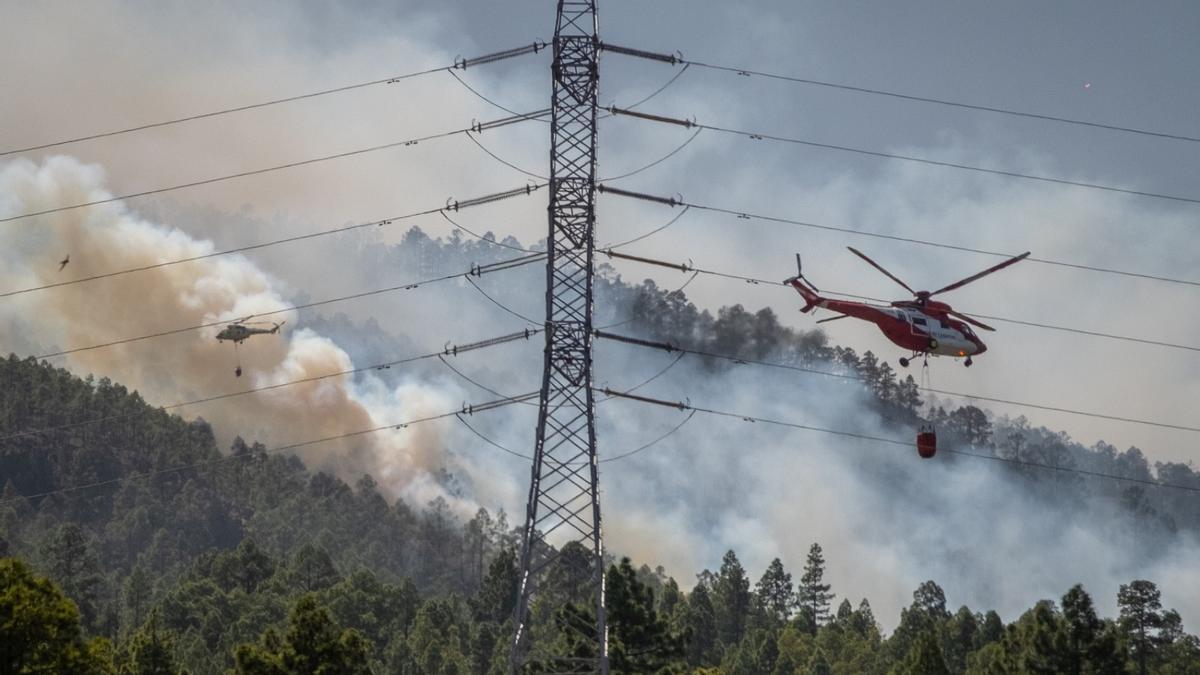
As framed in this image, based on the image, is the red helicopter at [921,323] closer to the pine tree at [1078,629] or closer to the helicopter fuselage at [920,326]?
the helicopter fuselage at [920,326]

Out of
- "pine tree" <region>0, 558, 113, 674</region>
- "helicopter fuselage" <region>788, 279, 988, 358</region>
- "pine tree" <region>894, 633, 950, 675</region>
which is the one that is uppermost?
"helicopter fuselage" <region>788, 279, 988, 358</region>

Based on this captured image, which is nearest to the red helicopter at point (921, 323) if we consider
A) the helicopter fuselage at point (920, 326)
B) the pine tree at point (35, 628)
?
the helicopter fuselage at point (920, 326)

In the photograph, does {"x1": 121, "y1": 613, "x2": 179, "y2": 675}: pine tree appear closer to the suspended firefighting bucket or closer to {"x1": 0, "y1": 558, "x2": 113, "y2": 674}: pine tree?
{"x1": 0, "y1": 558, "x2": 113, "y2": 674}: pine tree

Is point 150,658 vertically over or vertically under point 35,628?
over

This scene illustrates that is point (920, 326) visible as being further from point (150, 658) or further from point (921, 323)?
point (150, 658)

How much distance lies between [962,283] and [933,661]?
5768cm

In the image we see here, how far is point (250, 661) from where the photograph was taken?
326 ft

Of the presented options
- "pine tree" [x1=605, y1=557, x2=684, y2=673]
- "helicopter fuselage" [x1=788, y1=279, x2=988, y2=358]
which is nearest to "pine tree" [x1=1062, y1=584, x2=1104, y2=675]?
"pine tree" [x1=605, y1=557, x2=684, y2=673]

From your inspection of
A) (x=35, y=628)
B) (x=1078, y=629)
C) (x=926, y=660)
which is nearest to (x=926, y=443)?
(x=35, y=628)

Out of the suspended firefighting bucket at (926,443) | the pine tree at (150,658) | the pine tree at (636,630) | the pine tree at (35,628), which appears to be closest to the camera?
the pine tree at (35,628)

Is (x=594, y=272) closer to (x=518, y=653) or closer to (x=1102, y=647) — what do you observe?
(x=518, y=653)

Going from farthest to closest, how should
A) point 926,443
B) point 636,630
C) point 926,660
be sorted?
point 926,660 → point 636,630 → point 926,443

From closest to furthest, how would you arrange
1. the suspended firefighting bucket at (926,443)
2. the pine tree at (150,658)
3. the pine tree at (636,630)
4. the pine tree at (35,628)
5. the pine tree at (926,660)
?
the pine tree at (35,628), the suspended firefighting bucket at (926,443), the pine tree at (150,658), the pine tree at (636,630), the pine tree at (926,660)

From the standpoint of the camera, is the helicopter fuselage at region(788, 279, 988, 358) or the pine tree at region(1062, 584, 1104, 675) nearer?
the helicopter fuselage at region(788, 279, 988, 358)
